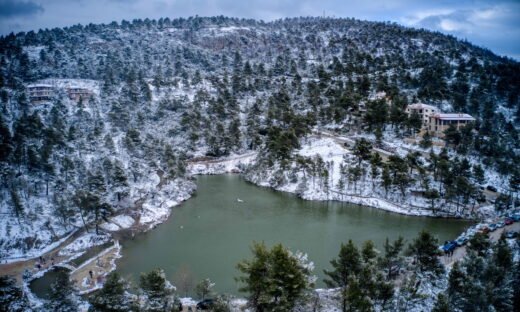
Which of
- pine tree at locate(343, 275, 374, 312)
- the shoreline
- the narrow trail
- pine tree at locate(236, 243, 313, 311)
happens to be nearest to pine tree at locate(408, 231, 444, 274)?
pine tree at locate(343, 275, 374, 312)

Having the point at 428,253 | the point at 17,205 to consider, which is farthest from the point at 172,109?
the point at 428,253

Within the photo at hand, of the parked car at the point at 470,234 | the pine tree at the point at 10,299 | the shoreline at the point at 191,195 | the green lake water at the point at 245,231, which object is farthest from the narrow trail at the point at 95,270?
the parked car at the point at 470,234

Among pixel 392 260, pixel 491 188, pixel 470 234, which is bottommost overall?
pixel 470 234

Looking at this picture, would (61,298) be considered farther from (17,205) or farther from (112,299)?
(17,205)

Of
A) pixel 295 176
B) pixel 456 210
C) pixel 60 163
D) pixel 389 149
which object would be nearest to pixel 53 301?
pixel 60 163

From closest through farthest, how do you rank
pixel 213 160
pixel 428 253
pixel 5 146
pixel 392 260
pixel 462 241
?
pixel 428 253 → pixel 392 260 → pixel 462 241 → pixel 5 146 → pixel 213 160

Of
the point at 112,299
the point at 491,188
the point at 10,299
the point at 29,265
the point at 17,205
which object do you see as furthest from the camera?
the point at 491,188
